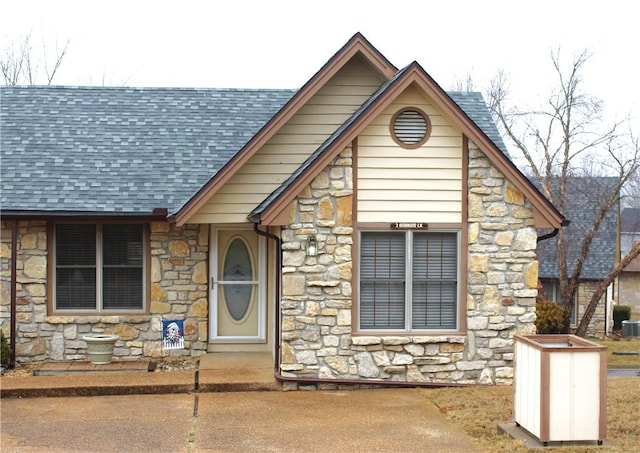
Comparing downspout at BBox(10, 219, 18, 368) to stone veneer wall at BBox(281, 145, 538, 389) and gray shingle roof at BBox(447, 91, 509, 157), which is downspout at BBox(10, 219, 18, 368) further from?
gray shingle roof at BBox(447, 91, 509, 157)

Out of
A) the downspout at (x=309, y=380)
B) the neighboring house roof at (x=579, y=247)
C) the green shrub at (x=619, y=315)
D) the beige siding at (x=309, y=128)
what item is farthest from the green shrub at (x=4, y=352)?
the green shrub at (x=619, y=315)

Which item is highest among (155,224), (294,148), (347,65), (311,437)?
(347,65)

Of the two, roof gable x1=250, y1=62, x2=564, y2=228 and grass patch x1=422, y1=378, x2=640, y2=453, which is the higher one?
roof gable x1=250, y1=62, x2=564, y2=228

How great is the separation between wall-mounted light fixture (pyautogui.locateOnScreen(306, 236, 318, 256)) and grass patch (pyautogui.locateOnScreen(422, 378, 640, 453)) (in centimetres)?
227

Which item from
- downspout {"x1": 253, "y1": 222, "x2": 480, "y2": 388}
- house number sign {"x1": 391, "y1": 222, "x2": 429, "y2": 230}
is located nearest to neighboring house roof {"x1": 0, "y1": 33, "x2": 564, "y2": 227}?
downspout {"x1": 253, "y1": 222, "x2": 480, "y2": 388}

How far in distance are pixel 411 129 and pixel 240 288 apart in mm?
3874

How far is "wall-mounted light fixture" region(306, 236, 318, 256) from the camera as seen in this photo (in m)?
10.5

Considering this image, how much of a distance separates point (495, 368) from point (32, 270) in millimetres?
6793

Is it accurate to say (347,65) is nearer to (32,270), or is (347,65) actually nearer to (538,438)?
(32,270)

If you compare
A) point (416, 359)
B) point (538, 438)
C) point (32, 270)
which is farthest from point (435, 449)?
point (32, 270)

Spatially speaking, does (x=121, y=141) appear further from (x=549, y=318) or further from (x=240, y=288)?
(x=549, y=318)

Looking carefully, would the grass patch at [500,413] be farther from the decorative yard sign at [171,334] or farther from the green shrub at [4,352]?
the green shrub at [4,352]

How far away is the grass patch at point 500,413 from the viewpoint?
7.75 meters

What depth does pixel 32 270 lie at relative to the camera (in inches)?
484
